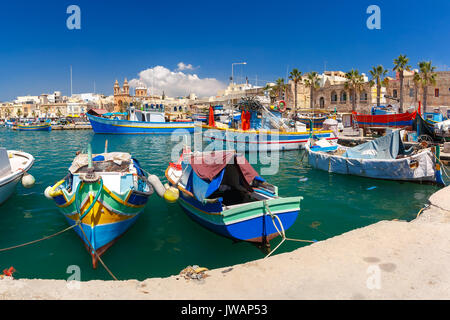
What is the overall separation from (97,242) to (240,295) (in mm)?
4831

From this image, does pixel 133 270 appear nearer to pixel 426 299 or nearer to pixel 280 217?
pixel 280 217

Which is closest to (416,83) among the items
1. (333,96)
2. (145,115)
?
(333,96)

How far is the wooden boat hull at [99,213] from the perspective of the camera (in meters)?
7.69

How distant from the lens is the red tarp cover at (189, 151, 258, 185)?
8227mm

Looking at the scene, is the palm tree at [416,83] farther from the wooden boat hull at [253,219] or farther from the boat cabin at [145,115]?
the wooden boat hull at [253,219]

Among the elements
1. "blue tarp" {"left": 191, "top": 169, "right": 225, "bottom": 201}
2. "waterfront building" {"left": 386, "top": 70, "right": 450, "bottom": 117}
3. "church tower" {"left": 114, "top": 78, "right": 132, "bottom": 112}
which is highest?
"church tower" {"left": 114, "top": 78, "right": 132, "bottom": 112}

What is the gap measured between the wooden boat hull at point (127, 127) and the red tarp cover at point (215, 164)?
48476 millimetres

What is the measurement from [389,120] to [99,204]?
30.9 meters

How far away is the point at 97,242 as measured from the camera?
779cm

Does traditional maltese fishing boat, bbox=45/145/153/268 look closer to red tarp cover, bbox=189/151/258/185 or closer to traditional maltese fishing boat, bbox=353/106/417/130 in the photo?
red tarp cover, bbox=189/151/258/185

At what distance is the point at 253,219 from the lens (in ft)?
24.4

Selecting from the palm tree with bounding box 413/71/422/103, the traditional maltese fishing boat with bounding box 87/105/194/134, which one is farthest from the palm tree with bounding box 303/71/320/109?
the traditional maltese fishing boat with bounding box 87/105/194/134

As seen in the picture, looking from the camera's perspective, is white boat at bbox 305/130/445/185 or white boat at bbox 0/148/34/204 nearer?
white boat at bbox 0/148/34/204

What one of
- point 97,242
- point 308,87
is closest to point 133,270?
point 97,242
